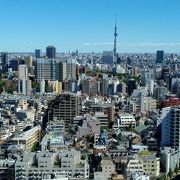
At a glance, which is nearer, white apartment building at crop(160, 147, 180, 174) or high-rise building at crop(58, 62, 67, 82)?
white apartment building at crop(160, 147, 180, 174)

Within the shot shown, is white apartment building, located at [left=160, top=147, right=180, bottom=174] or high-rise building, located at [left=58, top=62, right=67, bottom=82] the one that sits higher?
high-rise building, located at [left=58, top=62, right=67, bottom=82]

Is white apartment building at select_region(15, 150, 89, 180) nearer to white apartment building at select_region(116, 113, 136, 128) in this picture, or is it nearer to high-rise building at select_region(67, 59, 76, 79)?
white apartment building at select_region(116, 113, 136, 128)

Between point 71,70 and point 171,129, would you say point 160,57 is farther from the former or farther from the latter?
point 171,129

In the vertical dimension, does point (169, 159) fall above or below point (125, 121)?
below

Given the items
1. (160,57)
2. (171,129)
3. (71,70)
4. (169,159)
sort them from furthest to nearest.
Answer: (160,57)
(71,70)
(171,129)
(169,159)

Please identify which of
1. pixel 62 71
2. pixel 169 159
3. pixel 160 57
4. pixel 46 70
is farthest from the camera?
pixel 160 57

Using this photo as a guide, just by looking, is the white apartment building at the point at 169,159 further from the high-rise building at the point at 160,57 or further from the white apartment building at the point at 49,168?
the high-rise building at the point at 160,57

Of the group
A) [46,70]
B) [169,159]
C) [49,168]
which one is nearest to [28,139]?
[49,168]

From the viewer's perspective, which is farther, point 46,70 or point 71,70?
point 71,70

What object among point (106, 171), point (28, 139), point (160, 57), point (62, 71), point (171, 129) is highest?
point (160, 57)

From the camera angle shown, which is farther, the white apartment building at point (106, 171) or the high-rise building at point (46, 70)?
the high-rise building at point (46, 70)

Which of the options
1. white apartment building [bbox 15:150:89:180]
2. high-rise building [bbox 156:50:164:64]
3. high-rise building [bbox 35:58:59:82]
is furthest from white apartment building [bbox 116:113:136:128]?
high-rise building [bbox 156:50:164:64]

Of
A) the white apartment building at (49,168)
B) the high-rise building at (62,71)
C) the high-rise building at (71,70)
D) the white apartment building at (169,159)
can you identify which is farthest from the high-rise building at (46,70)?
the white apartment building at (49,168)
